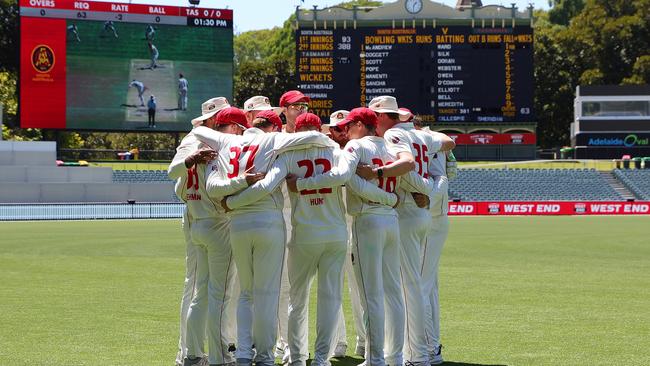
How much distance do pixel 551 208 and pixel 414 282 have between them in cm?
3788

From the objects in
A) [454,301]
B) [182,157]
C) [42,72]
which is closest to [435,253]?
[182,157]

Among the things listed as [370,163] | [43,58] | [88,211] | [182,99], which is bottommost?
[88,211]

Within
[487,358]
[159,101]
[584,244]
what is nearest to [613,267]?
[584,244]

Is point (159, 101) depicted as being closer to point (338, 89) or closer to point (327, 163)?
point (338, 89)

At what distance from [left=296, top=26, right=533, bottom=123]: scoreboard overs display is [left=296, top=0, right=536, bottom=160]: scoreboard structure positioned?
0.15ft

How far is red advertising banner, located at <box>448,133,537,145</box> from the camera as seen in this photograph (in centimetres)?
5547

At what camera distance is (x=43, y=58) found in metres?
46.6

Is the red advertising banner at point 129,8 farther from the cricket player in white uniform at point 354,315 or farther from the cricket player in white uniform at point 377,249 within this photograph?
the cricket player in white uniform at point 377,249

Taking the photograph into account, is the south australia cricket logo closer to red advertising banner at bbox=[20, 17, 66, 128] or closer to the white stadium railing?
red advertising banner at bbox=[20, 17, 66, 128]

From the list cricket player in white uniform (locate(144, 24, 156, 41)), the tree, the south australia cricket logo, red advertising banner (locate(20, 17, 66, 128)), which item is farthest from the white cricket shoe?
the tree

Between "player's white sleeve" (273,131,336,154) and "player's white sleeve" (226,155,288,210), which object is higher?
"player's white sleeve" (273,131,336,154)

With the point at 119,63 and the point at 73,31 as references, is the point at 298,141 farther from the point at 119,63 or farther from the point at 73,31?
the point at 119,63

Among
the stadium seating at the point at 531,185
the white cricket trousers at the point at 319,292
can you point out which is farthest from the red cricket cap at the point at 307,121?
the stadium seating at the point at 531,185

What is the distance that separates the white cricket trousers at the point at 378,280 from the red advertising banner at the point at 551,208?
36529 millimetres
